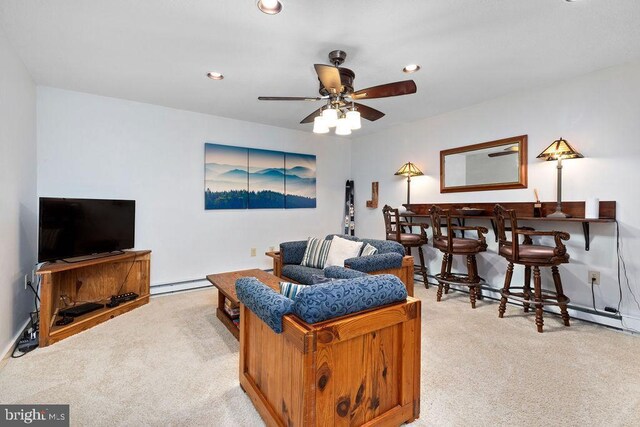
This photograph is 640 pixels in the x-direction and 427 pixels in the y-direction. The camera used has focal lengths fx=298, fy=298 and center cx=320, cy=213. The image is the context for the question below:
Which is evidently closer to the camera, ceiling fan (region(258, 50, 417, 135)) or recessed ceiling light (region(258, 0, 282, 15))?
recessed ceiling light (region(258, 0, 282, 15))

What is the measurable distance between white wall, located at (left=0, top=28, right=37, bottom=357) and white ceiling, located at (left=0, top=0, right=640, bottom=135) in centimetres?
26

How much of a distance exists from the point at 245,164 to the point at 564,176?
151 inches

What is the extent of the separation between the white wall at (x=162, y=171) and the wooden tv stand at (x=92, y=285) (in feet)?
1.25

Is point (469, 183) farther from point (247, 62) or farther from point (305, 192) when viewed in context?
point (247, 62)

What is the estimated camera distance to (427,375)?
1979 mm

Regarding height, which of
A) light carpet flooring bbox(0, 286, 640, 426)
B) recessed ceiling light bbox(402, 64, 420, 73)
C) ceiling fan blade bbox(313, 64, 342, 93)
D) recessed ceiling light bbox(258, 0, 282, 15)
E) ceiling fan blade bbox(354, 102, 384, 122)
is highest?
recessed ceiling light bbox(402, 64, 420, 73)

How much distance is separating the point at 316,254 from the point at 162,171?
7.34 ft

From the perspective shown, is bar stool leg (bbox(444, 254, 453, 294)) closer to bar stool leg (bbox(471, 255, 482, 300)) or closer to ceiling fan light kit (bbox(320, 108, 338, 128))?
bar stool leg (bbox(471, 255, 482, 300))

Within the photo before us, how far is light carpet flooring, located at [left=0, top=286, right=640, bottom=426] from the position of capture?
161cm

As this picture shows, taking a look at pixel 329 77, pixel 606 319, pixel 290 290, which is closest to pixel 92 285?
pixel 290 290

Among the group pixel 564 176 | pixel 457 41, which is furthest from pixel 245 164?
pixel 564 176

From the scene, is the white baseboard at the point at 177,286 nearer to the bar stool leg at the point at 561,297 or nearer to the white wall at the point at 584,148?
the white wall at the point at 584,148

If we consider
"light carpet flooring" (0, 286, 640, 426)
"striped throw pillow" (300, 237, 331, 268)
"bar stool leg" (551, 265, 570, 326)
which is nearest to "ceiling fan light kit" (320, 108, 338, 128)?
"striped throw pillow" (300, 237, 331, 268)

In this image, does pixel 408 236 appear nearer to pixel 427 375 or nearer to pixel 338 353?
pixel 427 375
